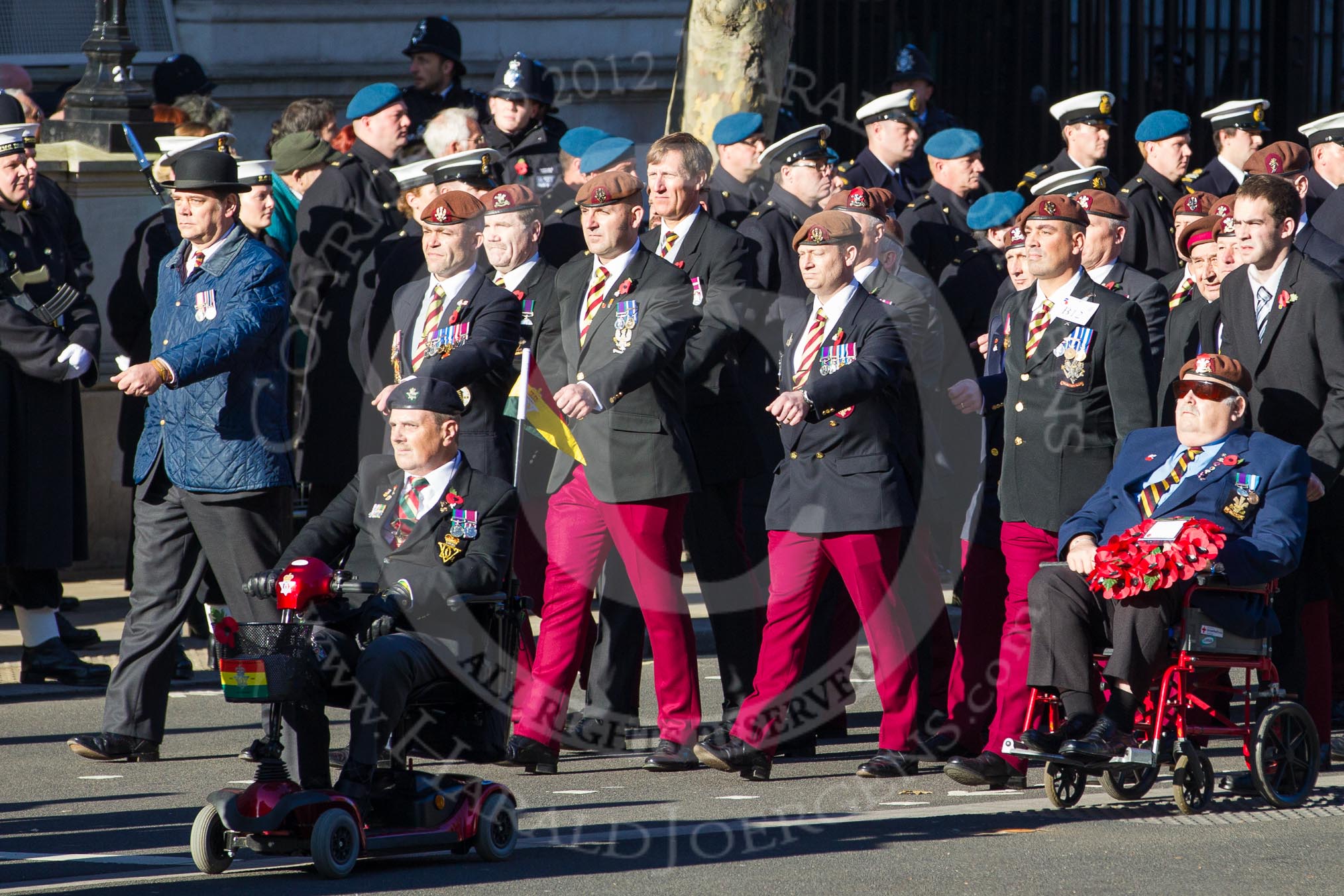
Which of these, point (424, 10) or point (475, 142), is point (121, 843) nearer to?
point (475, 142)

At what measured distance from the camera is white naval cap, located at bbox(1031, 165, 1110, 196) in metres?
9.30

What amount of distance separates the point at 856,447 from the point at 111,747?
9.16ft

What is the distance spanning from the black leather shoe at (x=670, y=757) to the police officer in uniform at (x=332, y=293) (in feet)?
9.40

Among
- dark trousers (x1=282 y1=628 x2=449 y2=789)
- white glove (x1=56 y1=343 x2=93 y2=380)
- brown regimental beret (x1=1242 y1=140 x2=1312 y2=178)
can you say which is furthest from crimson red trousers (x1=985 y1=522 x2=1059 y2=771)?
white glove (x1=56 y1=343 x2=93 y2=380)

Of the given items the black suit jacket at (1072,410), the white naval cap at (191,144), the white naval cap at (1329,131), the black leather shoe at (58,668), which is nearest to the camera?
the black suit jacket at (1072,410)

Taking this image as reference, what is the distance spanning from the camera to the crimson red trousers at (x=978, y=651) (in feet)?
27.8

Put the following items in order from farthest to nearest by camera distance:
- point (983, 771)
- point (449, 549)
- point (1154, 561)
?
point (983, 771) < point (1154, 561) < point (449, 549)

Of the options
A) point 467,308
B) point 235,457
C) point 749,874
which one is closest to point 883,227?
point 467,308

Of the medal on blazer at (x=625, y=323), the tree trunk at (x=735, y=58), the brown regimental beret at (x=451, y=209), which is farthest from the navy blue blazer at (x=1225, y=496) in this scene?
the tree trunk at (x=735, y=58)

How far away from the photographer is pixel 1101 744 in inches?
287

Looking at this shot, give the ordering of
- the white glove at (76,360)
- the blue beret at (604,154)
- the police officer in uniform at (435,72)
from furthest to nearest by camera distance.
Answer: the police officer in uniform at (435,72) → the blue beret at (604,154) → the white glove at (76,360)

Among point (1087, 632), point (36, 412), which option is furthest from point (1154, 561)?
point (36, 412)

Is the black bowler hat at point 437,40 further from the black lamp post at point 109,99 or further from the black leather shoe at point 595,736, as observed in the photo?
the black leather shoe at point 595,736

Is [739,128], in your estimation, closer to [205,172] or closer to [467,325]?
[467,325]
